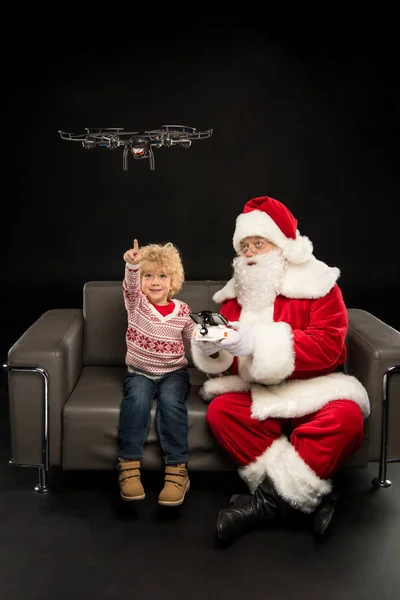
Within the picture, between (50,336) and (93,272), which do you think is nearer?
(50,336)

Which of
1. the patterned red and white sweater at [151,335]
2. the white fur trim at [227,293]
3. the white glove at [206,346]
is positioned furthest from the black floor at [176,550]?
the white fur trim at [227,293]

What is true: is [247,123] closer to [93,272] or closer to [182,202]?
[182,202]

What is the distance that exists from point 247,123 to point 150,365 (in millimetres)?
1728

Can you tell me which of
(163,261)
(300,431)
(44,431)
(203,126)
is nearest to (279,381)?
(300,431)

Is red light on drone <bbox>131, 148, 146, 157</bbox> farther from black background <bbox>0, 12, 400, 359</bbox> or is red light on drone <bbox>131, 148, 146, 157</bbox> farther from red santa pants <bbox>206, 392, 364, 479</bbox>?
red santa pants <bbox>206, 392, 364, 479</bbox>

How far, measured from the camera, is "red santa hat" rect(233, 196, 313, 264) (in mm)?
3111

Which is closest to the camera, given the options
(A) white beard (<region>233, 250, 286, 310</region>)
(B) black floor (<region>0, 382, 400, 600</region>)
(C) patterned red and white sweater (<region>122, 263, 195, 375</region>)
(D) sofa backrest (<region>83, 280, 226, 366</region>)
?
(B) black floor (<region>0, 382, 400, 600</region>)

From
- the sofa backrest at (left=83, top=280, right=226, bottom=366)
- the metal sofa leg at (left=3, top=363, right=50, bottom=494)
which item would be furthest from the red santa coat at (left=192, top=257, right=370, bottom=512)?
the metal sofa leg at (left=3, top=363, right=50, bottom=494)

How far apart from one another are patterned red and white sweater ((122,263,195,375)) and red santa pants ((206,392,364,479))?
0.31m

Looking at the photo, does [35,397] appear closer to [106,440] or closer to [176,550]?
[106,440]

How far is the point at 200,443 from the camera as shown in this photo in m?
3.05

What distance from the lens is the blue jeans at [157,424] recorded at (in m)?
2.97

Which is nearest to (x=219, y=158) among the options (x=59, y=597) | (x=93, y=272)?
(x=93, y=272)

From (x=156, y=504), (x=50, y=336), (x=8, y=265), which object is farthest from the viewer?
(x=8, y=265)
